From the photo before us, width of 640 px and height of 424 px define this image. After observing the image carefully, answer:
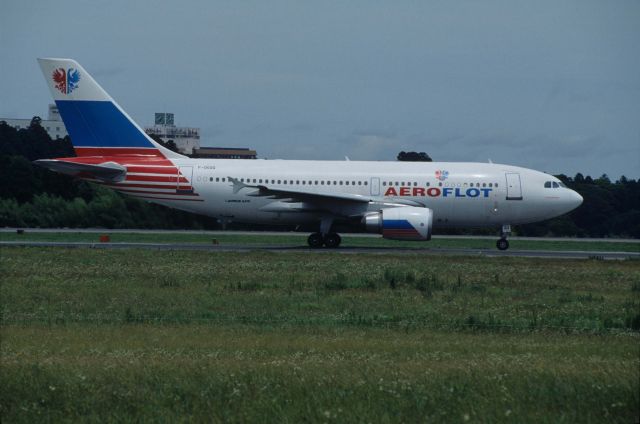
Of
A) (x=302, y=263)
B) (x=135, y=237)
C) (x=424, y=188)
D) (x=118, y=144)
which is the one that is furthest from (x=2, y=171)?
(x=302, y=263)

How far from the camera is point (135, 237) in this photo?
46250mm

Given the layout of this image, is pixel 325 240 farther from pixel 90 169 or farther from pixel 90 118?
pixel 90 118

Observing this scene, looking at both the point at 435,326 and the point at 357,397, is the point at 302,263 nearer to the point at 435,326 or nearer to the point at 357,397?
the point at 435,326

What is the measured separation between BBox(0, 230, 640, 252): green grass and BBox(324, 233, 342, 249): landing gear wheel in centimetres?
330

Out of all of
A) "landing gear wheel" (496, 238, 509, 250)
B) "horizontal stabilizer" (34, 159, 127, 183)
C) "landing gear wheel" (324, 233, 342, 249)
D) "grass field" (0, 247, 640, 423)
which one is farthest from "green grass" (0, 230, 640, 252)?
"grass field" (0, 247, 640, 423)

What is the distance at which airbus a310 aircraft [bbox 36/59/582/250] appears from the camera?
3881cm

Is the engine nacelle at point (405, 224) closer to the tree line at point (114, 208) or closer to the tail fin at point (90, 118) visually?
the tail fin at point (90, 118)

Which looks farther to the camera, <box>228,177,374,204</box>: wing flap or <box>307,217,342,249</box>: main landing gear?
<box>307,217,342,249</box>: main landing gear

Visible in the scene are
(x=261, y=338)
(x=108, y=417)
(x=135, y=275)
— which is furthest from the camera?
(x=135, y=275)

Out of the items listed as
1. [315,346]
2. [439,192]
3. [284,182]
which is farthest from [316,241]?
[315,346]

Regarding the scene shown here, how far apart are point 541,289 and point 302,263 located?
9.01 metres

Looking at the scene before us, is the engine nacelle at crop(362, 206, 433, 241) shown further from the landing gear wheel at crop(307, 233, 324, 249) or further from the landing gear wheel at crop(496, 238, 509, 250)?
the landing gear wheel at crop(496, 238, 509, 250)

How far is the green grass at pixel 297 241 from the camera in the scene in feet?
142

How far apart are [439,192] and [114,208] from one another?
25.9 meters
